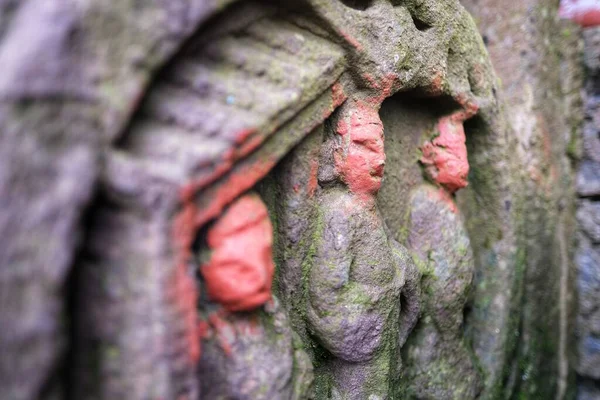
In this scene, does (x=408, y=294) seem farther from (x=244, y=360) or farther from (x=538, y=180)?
(x=538, y=180)

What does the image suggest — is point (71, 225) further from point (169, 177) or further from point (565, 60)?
point (565, 60)

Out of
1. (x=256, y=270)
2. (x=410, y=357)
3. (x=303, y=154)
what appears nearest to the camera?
(x=256, y=270)

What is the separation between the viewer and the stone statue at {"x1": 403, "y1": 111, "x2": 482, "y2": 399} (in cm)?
127

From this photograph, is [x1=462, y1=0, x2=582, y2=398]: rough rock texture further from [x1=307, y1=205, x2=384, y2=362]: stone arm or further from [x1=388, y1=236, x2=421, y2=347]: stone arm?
[x1=307, y1=205, x2=384, y2=362]: stone arm

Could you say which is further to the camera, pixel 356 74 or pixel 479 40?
pixel 479 40

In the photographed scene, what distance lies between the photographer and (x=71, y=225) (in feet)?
2.09

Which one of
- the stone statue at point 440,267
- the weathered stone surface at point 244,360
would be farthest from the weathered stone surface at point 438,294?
the weathered stone surface at point 244,360

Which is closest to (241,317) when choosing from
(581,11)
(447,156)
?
(447,156)

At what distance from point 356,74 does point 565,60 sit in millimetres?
1113

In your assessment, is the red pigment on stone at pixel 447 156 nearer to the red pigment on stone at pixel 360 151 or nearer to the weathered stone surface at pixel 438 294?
the weathered stone surface at pixel 438 294

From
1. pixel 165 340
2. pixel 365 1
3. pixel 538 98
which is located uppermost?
pixel 365 1

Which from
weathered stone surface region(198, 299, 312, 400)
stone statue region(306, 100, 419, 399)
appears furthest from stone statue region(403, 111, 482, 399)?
weathered stone surface region(198, 299, 312, 400)

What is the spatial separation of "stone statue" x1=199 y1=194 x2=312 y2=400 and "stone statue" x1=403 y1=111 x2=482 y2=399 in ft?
1.65

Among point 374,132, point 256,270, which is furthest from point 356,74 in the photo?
point 256,270
